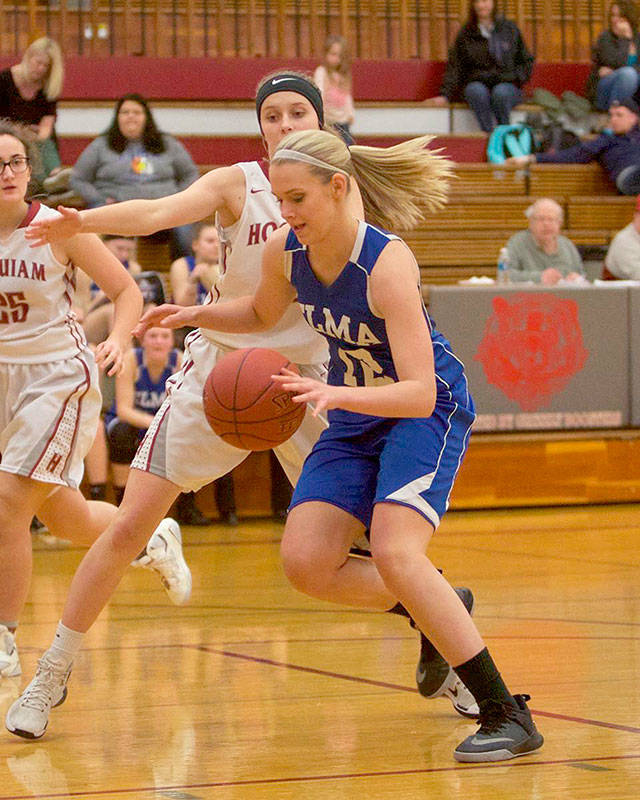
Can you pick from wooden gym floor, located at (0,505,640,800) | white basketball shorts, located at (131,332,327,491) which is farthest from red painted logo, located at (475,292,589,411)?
white basketball shorts, located at (131,332,327,491)

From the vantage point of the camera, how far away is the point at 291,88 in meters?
3.84

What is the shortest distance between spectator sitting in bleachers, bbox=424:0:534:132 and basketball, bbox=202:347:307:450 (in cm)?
958

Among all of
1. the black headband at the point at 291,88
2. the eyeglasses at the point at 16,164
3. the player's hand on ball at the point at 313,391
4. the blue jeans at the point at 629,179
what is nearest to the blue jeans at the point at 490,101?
the blue jeans at the point at 629,179

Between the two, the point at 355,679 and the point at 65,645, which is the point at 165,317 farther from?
the point at 355,679

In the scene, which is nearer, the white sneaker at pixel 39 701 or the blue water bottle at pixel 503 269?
the white sneaker at pixel 39 701

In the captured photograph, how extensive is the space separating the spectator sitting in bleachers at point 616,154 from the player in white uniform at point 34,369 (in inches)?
318

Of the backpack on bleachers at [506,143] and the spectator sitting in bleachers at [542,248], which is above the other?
the backpack on bleachers at [506,143]

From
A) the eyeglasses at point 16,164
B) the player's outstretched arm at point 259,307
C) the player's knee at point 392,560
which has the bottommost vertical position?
the player's knee at point 392,560

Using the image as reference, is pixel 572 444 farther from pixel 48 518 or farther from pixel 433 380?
pixel 433 380

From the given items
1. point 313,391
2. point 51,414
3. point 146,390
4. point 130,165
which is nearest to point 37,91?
point 130,165

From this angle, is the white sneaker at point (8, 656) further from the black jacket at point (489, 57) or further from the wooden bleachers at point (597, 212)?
the black jacket at point (489, 57)

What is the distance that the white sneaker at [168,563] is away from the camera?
479 centimetres

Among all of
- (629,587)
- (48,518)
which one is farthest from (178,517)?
(48,518)

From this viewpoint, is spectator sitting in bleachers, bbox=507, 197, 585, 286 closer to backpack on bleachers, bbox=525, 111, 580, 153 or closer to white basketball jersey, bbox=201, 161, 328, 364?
backpack on bleachers, bbox=525, 111, 580, 153
